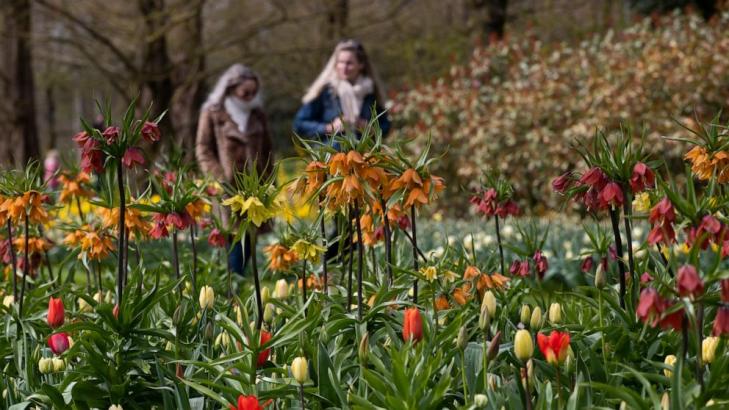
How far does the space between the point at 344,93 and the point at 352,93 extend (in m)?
0.05

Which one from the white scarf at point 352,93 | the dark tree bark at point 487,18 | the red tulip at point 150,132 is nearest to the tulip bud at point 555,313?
the red tulip at point 150,132

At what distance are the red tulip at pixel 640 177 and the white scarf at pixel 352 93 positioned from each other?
337 centimetres

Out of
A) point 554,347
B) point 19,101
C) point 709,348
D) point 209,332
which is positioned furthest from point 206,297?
point 19,101

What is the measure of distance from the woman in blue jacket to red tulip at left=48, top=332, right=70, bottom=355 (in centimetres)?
318

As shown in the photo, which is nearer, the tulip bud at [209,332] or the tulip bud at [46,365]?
the tulip bud at [46,365]

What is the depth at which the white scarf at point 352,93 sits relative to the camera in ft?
17.9

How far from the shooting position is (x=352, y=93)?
548 centimetres

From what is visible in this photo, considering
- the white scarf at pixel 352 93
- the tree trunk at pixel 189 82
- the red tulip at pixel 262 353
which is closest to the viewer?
the red tulip at pixel 262 353

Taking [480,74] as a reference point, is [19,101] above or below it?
below

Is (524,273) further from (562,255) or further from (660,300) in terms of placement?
(562,255)

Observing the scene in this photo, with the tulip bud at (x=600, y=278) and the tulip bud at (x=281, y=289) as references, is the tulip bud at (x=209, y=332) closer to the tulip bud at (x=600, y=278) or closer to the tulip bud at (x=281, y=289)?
the tulip bud at (x=281, y=289)

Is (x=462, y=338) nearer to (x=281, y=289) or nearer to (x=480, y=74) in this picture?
(x=281, y=289)

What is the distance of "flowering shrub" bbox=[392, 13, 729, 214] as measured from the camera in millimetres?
9141

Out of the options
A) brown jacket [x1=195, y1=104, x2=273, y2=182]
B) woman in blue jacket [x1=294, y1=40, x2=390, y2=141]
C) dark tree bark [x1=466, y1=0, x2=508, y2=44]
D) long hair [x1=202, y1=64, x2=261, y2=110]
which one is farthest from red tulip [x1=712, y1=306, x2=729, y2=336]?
dark tree bark [x1=466, y1=0, x2=508, y2=44]
